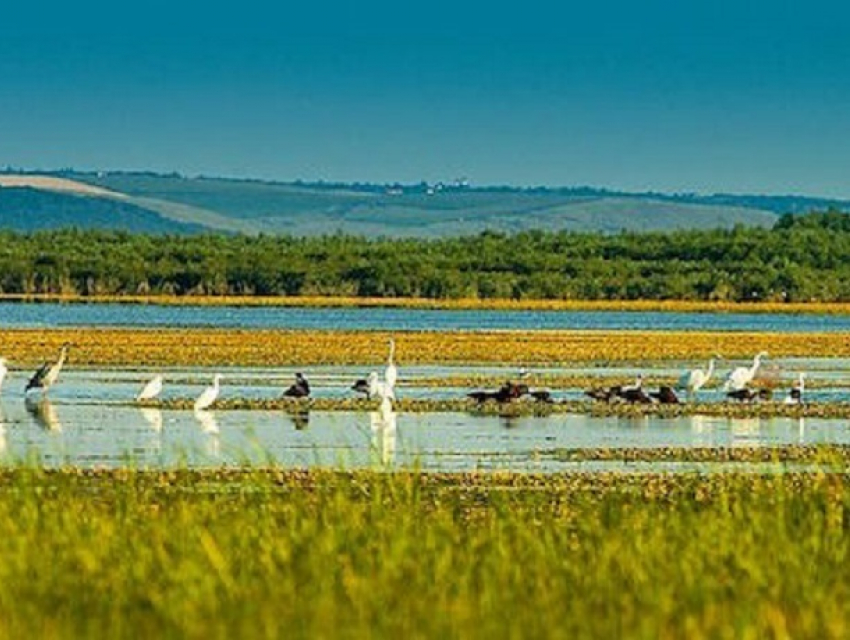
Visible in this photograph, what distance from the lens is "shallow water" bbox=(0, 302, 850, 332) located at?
64250mm

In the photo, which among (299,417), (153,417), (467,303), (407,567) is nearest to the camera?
(407,567)

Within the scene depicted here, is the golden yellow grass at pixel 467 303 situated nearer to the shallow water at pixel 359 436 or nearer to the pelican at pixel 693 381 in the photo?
the pelican at pixel 693 381

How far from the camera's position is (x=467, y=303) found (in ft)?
304

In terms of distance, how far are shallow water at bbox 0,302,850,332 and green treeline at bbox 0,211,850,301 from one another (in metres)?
12.8

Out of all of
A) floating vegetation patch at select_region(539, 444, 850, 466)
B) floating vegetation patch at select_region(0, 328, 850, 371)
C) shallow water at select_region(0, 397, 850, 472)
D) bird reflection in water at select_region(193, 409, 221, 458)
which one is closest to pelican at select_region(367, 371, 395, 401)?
shallow water at select_region(0, 397, 850, 472)

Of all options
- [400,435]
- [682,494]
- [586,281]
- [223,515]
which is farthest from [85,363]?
[586,281]

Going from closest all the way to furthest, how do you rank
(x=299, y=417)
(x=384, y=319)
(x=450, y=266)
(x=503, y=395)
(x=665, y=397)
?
1. (x=299, y=417)
2. (x=503, y=395)
3. (x=665, y=397)
4. (x=384, y=319)
5. (x=450, y=266)

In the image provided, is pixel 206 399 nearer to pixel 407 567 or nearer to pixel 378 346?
pixel 407 567

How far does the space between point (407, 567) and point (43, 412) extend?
18.1 metres

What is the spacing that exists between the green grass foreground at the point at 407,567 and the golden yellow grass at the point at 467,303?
70603mm

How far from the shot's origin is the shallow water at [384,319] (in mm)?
64250

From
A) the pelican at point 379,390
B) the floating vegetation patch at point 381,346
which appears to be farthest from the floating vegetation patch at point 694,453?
the floating vegetation patch at point 381,346

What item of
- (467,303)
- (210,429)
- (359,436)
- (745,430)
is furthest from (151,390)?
(467,303)

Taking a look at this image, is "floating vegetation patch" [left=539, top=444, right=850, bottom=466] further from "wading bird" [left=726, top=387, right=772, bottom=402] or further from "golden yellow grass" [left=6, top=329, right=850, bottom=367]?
"golden yellow grass" [left=6, top=329, right=850, bottom=367]
